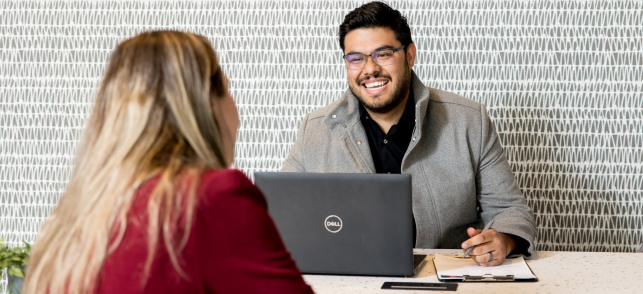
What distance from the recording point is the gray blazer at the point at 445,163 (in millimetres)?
1920

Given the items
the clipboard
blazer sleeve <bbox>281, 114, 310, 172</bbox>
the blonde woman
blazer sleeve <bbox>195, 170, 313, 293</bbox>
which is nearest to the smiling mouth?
blazer sleeve <bbox>281, 114, 310, 172</bbox>

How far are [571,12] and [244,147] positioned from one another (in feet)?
4.73

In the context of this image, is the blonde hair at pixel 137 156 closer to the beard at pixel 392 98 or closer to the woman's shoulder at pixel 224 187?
the woman's shoulder at pixel 224 187

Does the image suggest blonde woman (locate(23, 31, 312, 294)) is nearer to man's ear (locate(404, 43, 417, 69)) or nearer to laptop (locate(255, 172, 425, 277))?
laptop (locate(255, 172, 425, 277))

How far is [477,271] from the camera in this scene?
1.39 m

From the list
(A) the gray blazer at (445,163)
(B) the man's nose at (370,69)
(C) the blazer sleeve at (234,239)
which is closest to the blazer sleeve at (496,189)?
(A) the gray blazer at (445,163)

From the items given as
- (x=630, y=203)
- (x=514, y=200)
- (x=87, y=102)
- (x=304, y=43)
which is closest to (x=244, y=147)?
(x=304, y=43)

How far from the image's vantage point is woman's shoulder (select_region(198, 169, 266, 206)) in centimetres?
68

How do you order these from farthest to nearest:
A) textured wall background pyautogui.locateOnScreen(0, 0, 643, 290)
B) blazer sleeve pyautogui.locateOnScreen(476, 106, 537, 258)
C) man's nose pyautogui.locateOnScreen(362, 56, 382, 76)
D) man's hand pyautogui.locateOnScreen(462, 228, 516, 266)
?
textured wall background pyautogui.locateOnScreen(0, 0, 643, 290) < man's nose pyautogui.locateOnScreen(362, 56, 382, 76) < blazer sleeve pyautogui.locateOnScreen(476, 106, 537, 258) < man's hand pyautogui.locateOnScreen(462, 228, 516, 266)

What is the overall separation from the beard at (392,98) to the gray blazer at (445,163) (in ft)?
0.13

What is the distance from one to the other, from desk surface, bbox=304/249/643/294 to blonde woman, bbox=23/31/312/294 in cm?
56

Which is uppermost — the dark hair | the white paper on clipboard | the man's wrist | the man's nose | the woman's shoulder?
the dark hair

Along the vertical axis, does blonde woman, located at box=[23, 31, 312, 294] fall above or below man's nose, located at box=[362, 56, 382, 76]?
below

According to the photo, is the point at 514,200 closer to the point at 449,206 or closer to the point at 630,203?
the point at 449,206
